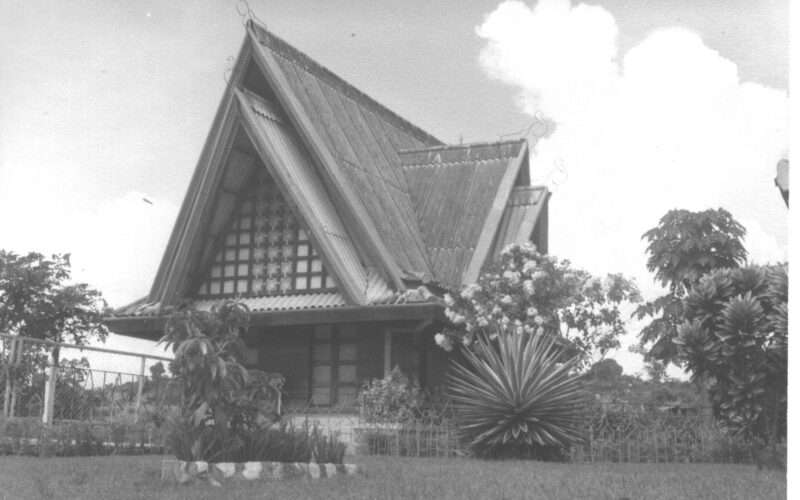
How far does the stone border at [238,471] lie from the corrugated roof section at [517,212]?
1275cm

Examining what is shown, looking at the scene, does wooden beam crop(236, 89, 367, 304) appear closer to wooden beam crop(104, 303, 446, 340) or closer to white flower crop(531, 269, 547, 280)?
wooden beam crop(104, 303, 446, 340)

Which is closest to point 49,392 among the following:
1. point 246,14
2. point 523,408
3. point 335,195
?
point 523,408

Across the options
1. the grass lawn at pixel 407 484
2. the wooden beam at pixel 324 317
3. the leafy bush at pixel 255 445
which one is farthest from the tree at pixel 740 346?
the wooden beam at pixel 324 317

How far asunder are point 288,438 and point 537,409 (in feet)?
19.3

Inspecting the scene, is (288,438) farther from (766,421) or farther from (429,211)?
(429,211)

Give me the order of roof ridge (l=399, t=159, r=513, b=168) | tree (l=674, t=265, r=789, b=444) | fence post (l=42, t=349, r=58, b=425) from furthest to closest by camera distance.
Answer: roof ridge (l=399, t=159, r=513, b=168)
fence post (l=42, t=349, r=58, b=425)
tree (l=674, t=265, r=789, b=444)

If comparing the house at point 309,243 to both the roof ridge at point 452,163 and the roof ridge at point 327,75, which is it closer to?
the roof ridge at point 327,75

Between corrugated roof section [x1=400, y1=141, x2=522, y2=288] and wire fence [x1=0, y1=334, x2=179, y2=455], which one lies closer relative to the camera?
wire fence [x1=0, y1=334, x2=179, y2=455]

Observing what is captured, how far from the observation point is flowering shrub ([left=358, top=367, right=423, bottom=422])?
18.9 m

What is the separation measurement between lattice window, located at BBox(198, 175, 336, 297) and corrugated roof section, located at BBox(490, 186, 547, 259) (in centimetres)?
441

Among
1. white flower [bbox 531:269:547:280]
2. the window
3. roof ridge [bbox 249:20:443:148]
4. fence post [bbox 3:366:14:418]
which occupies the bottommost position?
fence post [bbox 3:366:14:418]

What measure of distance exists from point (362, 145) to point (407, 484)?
1579cm

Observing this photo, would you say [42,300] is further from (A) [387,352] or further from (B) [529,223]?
(B) [529,223]

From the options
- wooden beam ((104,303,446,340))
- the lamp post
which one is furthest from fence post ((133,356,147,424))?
the lamp post
